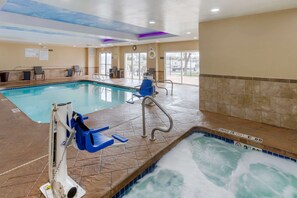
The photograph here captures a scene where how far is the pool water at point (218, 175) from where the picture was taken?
2.29 meters

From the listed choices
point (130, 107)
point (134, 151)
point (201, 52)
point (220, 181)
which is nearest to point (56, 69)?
point (130, 107)

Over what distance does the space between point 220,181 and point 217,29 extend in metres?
3.35

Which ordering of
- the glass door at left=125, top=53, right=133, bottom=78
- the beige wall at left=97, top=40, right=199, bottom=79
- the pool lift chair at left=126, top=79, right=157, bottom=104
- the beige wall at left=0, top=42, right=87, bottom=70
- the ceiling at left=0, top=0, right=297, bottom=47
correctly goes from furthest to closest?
1. the glass door at left=125, top=53, right=133, bottom=78
2. the beige wall at left=0, top=42, right=87, bottom=70
3. the beige wall at left=97, top=40, right=199, bottom=79
4. the pool lift chair at left=126, top=79, right=157, bottom=104
5. the ceiling at left=0, top=0, right=297, bottom=47

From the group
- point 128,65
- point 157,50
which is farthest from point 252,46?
point 128,65

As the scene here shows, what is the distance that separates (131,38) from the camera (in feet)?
31.0

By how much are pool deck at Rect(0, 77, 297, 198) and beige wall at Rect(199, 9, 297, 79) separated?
113 cm

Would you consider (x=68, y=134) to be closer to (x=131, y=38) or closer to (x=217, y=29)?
(x=217, y=29)

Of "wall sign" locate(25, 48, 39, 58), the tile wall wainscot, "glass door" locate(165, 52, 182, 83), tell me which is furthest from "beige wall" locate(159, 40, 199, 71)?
"wall sign" locate(25, 48, 39, 58)

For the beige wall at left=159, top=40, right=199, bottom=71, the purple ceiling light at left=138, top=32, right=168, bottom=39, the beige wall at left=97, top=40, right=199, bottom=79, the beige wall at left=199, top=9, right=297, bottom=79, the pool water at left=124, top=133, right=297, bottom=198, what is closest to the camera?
the pool water at left=124, top=133, right=297, bottom=198

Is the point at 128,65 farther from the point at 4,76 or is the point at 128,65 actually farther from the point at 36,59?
the point at 4,76

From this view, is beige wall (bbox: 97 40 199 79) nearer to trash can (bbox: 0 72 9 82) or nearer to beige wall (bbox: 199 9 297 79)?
beige wall (bbox: 199 9 297 79)

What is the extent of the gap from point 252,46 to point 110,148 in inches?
136

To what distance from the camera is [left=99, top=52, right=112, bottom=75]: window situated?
15.2m

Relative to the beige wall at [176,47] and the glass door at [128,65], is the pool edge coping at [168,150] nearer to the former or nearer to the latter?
the beige wall at [176,47]
